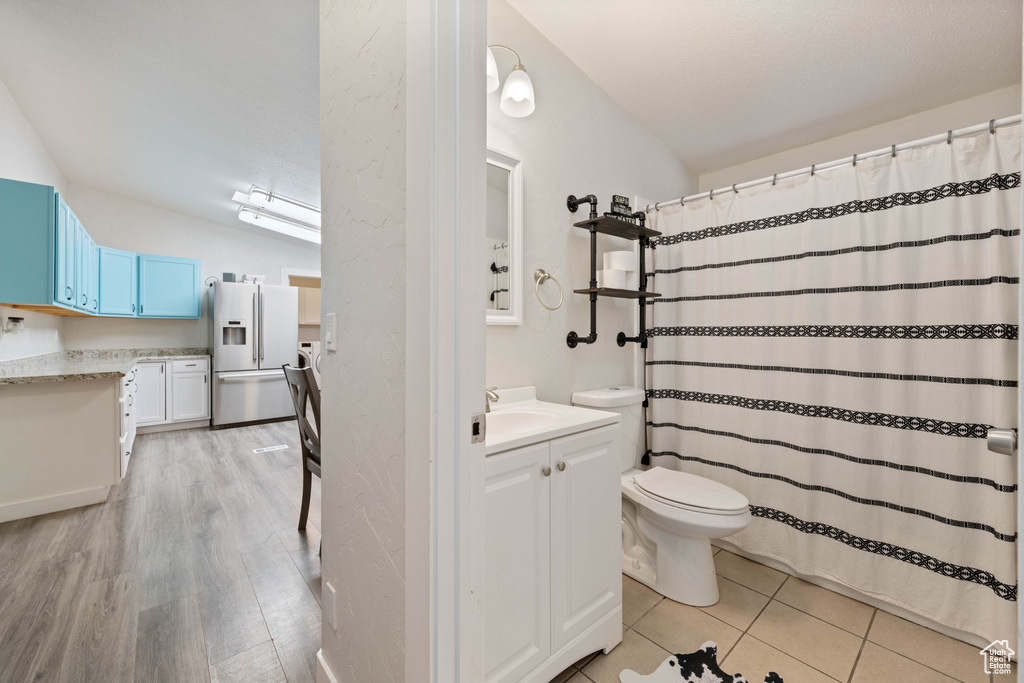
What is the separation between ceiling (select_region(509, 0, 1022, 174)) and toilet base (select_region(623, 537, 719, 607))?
2167mm

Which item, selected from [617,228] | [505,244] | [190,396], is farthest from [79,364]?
[617,228]

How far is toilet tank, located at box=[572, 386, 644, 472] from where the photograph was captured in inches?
78.2

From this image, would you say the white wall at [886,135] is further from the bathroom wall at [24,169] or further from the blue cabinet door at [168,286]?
the blue cabinet door at [168,286]

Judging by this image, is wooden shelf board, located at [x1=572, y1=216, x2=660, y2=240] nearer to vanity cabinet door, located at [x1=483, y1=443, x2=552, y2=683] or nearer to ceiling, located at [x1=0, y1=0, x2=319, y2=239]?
vanity cabinet door, located at [x1=483, y1=443, x2=552, y2=683]

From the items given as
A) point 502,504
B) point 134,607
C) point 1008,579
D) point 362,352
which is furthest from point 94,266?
point 1008,579

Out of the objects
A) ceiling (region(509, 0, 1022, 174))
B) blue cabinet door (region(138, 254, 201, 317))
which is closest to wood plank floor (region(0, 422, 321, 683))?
blue cabinet door (region(138, 254, 201, 317))

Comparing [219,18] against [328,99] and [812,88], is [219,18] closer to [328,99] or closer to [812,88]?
[328,99]

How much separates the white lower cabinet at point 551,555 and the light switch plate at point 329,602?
0.46 meters

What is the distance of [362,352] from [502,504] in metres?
0.55

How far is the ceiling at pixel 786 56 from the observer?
1626mm

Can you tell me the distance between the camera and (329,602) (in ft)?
3.95

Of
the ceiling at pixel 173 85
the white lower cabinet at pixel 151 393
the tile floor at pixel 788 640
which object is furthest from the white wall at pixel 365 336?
the white lower cabinet at pixel 151 393

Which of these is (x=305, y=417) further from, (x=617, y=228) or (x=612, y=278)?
(x=617, y=228)

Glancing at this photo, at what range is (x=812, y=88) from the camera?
204cm
